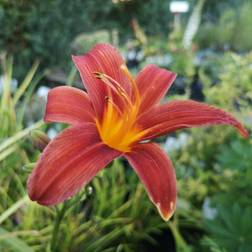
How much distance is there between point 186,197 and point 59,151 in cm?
104

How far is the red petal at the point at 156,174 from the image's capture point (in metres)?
0.56

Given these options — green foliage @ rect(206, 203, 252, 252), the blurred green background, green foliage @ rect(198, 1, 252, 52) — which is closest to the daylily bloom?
the blurred green background

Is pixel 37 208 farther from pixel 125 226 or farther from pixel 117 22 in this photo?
pixel 117 22

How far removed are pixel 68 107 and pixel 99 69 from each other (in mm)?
89

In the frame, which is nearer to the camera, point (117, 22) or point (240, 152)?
point (240, 152)

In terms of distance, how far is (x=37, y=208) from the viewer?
135 cm

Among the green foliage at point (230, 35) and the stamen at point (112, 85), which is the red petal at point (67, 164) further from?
the green foliage at point (230, 35)

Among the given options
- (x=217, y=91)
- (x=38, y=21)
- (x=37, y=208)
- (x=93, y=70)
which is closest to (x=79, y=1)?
(x=38, y=21)

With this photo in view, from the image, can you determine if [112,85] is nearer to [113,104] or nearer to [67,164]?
[113,104]

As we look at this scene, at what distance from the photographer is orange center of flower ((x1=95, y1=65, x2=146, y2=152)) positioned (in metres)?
0.65

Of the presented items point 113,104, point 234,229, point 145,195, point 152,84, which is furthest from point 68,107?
point 145,195

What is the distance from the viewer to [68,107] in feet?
2.04

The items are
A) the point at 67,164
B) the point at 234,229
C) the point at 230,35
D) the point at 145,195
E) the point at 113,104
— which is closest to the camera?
the point at 67,164

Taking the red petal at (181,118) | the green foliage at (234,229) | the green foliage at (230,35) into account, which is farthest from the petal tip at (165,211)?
the green foliage at (230,35)
